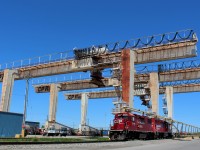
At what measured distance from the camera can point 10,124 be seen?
1832 inches

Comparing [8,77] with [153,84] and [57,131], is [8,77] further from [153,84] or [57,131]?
[153,84]

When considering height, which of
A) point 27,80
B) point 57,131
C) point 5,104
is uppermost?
point 27,80

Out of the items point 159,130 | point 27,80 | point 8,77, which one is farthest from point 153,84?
point 8,77

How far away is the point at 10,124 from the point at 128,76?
18.3m

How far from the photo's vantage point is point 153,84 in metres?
51.5

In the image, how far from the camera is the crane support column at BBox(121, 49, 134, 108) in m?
40.7

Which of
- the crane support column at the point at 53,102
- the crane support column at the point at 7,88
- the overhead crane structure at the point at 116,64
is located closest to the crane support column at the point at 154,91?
the overhead crane structure at the point at 116,64

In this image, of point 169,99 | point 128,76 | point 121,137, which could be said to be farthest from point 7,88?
point 169,99

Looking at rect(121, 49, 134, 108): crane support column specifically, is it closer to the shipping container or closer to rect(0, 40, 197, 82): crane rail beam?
rect(0, 40, 197, 82): crane rail beam

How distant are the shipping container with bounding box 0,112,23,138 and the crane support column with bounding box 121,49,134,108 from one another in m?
16.6

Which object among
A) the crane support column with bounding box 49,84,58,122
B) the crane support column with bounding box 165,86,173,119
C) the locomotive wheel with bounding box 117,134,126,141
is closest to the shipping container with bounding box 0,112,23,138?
the crane support column with bounding box 49,84,58,122

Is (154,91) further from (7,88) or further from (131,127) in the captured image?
(7,88)

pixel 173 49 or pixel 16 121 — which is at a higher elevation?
pixel 173 49

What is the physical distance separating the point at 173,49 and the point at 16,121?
24257 millimetres
